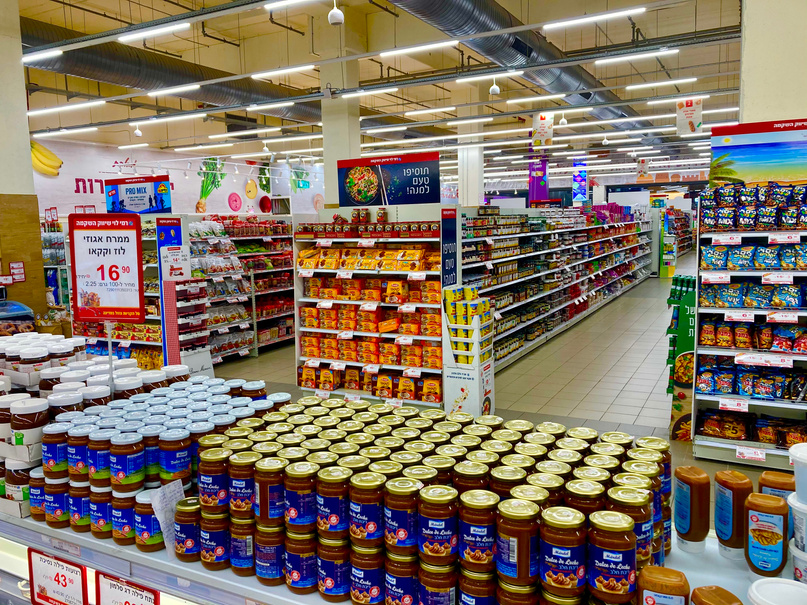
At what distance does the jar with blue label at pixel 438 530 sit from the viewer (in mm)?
1507

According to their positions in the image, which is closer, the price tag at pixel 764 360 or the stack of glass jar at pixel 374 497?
the stack of glass jar at pixel 374 497

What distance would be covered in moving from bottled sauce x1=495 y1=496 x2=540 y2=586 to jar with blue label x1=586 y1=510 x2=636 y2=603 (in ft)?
0.44

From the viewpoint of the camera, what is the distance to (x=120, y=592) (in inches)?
76.7

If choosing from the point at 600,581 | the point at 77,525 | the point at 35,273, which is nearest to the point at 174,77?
the point at 35,273

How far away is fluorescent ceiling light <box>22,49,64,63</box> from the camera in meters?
8.41

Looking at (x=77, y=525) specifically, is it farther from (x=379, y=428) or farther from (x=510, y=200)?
(x=510, y=200)

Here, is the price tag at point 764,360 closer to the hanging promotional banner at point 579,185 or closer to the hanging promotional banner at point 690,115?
the hanging promotional banner at point 690,115

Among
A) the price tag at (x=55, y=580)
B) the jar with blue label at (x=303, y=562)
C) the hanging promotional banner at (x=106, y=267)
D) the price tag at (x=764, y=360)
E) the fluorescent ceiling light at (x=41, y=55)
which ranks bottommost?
the price tag at (x=55, y=580)

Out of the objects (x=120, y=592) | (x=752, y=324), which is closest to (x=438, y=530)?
(x=120, y=592)

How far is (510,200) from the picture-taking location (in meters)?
34.2

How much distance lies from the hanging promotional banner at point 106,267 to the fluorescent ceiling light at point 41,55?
24.2ft

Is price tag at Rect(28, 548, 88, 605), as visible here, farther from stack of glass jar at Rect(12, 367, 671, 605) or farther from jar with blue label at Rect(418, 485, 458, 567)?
jar with blue label at Rect(418, 485, 458, 567)

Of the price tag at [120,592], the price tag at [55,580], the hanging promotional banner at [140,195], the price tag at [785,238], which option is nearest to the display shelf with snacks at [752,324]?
the price tag at [785,238]

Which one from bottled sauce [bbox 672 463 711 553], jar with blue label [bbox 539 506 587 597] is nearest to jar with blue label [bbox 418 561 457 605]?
jar with blue label [bbox 539 506 587 597]
